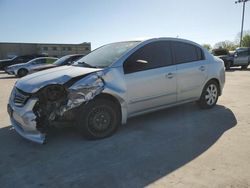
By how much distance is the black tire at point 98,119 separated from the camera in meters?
4.27

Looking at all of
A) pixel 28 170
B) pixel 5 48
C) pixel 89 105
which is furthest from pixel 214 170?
pixel 5 48

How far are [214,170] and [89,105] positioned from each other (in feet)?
6.82

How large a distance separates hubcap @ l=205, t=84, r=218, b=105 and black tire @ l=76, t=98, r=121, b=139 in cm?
260

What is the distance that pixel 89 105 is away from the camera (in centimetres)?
427

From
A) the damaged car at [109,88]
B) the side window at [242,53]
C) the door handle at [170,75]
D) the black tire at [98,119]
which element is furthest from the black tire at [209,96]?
the side window at [242,53]

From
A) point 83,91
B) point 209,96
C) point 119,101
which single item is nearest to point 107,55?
point 119,101

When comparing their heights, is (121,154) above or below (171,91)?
below

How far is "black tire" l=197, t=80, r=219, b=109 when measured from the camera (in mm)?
6207

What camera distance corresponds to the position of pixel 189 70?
570cm

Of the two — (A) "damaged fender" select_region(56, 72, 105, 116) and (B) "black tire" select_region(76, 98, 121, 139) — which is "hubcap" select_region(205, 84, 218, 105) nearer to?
(B) "black tire" select_region(76, 98, 121, 139)

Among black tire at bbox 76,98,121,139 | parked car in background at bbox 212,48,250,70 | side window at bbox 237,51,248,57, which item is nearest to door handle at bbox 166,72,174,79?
black tire at bbox 76,98,121,139

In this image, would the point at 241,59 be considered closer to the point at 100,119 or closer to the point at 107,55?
the point at 107,55

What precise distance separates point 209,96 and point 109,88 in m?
2.95

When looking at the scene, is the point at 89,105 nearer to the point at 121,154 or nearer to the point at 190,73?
the point at 121,154
